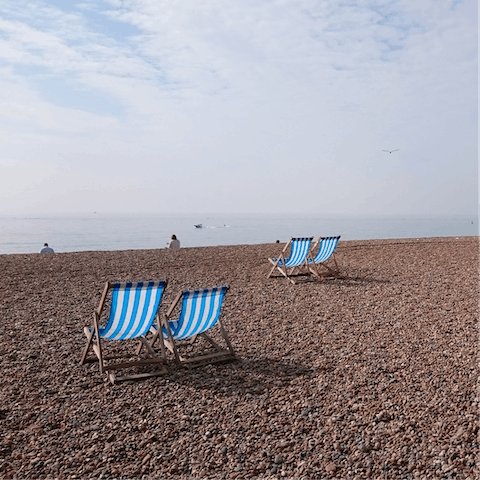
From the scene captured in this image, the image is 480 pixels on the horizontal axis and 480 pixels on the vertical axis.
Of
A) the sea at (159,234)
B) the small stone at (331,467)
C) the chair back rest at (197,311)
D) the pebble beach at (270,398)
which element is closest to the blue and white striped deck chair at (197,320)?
the chair back rest at (197,311)

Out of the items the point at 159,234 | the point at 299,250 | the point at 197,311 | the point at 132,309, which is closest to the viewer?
the point at 132,309

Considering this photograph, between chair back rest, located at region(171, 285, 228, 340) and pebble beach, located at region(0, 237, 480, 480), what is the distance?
35 cm

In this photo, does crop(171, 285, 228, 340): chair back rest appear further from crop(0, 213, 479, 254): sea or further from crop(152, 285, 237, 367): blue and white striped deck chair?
crop(0, 213, 479, 254): sea

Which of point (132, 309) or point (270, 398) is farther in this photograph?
point (132, 309)

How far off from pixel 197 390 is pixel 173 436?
715 mm

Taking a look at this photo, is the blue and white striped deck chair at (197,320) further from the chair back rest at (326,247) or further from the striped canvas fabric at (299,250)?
the chair back rest at (326,247)

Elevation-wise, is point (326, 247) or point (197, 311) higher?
point (326, 247)

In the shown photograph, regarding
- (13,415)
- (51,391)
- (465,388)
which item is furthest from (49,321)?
(465,388)

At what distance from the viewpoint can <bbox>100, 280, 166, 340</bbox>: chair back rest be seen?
4059mm

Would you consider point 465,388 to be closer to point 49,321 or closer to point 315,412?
A: point 315,412

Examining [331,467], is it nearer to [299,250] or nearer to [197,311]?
[197,311]

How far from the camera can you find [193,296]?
420 cm

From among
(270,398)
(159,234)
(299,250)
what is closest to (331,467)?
(270,398)

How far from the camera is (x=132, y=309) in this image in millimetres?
4129
